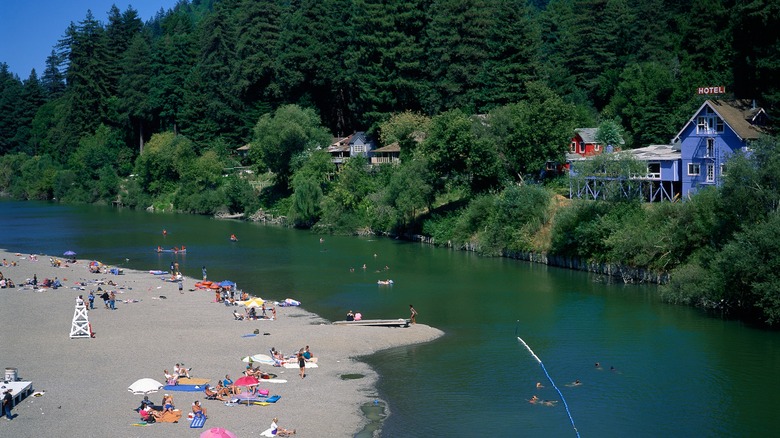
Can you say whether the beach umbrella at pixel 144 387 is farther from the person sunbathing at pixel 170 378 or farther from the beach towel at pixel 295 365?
the beach towel at pixel 295 365

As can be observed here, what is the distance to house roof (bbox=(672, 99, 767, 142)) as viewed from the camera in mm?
59000

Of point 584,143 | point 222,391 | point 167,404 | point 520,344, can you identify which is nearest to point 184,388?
point 222,391

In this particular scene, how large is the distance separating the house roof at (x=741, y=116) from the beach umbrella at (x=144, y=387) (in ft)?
140

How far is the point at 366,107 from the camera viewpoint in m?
100

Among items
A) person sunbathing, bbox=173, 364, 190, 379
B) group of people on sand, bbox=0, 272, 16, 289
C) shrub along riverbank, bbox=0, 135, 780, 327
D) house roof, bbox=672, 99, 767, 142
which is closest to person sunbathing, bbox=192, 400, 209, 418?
person sunbathing, bbox=173, 364, 190, 379

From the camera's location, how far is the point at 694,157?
62188 mm

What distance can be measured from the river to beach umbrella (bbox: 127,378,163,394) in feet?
28.9

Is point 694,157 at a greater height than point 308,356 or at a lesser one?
greater

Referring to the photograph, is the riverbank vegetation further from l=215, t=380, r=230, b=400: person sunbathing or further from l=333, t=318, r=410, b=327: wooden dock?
l=215, t=380, r=230, b=400: person sunbathing

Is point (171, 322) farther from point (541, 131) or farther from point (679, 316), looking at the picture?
point (541, 131)

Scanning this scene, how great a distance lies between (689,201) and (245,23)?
261ft

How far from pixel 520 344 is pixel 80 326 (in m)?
21.0

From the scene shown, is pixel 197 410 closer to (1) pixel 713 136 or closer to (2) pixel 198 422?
(2) pixel 198 422

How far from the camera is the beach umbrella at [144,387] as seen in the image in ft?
108
